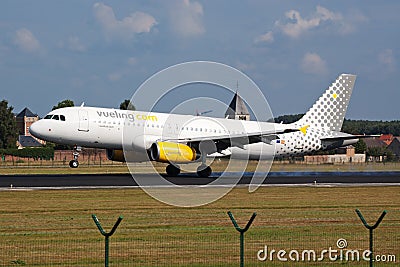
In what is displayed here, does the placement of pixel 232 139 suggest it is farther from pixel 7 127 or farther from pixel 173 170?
pixel 7 127

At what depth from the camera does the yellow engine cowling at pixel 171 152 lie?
45750 mm

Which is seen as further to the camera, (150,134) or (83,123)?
(150,134)

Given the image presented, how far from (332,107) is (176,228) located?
39690mm

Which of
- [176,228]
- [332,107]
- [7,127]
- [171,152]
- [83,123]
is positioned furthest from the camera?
[7,127]

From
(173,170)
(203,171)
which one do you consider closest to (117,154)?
(173,170)

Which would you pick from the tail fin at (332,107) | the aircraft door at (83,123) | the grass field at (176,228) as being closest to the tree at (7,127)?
the tail fin at (332,107)

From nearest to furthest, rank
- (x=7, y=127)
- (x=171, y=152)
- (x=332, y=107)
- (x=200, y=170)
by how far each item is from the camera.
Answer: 1. (x=171, y=152)
2. (x=200, y=170)
3. (x=332, y=107)
4. (x=7, y=127)

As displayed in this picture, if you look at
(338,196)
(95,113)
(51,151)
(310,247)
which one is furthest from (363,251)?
(51,151)

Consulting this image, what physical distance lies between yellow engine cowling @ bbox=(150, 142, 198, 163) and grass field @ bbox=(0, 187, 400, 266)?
9.03 m

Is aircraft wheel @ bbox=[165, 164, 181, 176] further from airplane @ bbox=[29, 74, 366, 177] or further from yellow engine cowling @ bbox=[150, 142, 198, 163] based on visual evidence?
yellow engine cowling @ bbox=[150, 142, 198, 163]

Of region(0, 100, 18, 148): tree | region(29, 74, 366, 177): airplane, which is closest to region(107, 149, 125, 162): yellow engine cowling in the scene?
region(29, 74, 366, 177): airplane

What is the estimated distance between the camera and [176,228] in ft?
75.7

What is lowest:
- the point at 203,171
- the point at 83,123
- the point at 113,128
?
the point at 203,171

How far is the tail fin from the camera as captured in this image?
198 feet
